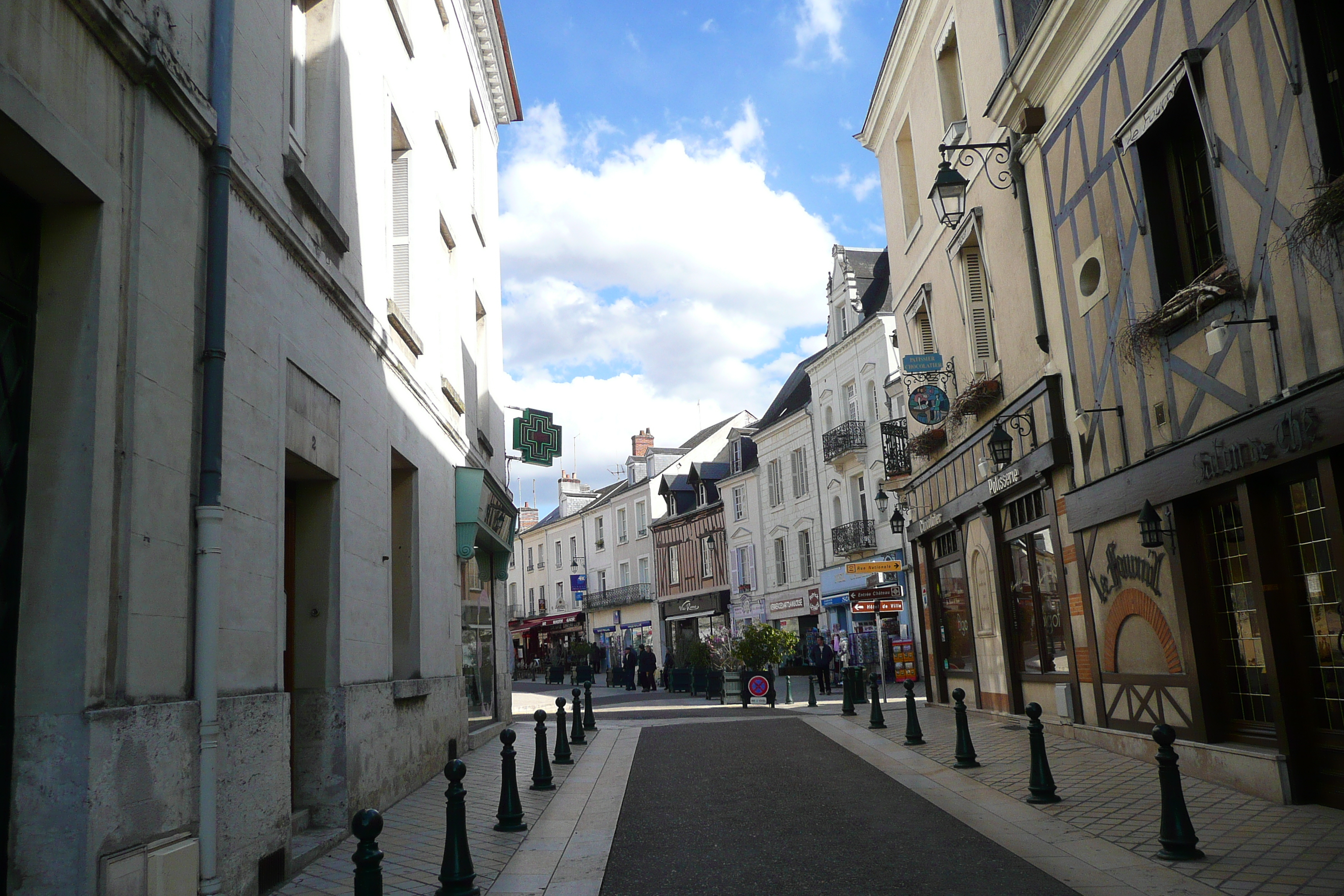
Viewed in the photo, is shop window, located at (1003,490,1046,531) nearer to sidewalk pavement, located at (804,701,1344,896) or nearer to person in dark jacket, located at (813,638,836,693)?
sidewalk pavement, located at (804,701,1344,896)

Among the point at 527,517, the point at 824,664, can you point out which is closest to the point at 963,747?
the point at 824,664

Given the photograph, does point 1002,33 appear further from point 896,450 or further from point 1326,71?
point 896,450

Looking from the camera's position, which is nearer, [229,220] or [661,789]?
[229,220]

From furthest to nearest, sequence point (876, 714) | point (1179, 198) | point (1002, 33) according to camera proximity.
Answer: point (876, 714) < point (1002, 33) < point (1179, 198)

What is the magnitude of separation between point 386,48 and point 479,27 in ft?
22.6

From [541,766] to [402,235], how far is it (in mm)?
5790

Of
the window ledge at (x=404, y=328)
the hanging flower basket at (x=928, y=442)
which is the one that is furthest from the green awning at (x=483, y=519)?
the hanging flower basket at (x=928, y=442)

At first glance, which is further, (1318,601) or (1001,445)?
(1001,445)

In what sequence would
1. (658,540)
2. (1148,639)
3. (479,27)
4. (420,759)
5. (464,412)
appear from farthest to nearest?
(658,540), (479,27), (464,412), (420,759), (1148,639)

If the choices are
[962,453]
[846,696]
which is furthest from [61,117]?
[846,696]

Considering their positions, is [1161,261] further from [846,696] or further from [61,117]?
[846,696]

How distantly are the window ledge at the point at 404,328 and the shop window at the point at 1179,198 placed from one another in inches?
273

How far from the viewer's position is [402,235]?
1146 cm

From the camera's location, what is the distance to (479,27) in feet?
55.4
